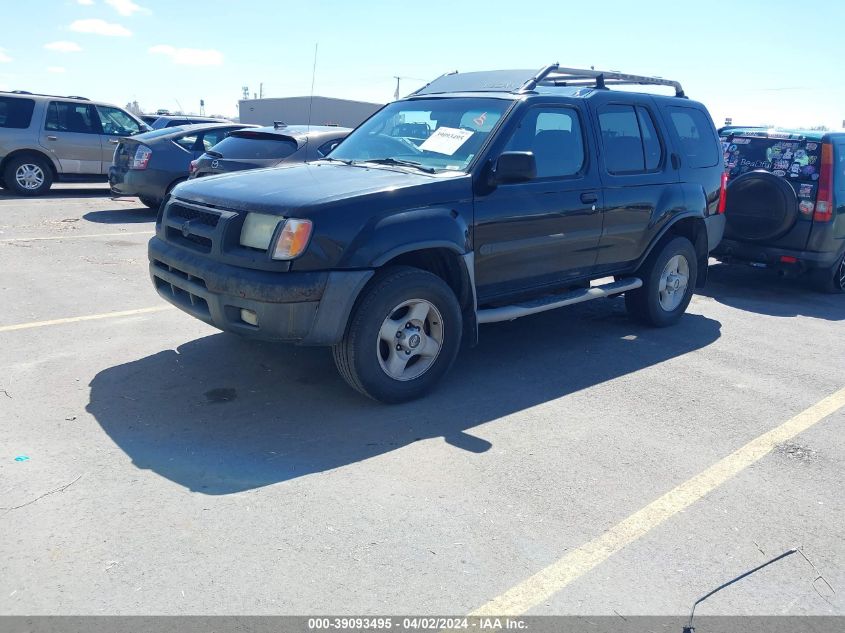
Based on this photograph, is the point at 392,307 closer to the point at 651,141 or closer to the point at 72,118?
the point at 651,141

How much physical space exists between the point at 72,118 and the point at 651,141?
11.7 metres

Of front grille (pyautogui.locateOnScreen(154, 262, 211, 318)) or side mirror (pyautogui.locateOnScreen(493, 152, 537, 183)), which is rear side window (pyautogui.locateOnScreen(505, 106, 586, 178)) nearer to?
side mirror (pyautogui.locateOnScreen(493, 152, 537, 183))

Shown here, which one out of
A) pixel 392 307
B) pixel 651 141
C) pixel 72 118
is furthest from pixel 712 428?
pixel 72 118

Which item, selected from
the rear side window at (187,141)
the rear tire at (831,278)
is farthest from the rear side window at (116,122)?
the rear tire at (831,278)

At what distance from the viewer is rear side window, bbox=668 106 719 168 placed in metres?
6.87

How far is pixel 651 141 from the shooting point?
21.4 feet

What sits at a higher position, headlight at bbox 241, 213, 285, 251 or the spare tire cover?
the spare tire cover

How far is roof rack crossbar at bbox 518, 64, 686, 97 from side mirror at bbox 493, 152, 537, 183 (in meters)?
1.04

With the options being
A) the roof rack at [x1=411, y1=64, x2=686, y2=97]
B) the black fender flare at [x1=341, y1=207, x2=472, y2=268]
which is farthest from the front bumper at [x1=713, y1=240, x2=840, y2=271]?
the black fender flare at [x1=341, y1=207, x2=472, y2=268]

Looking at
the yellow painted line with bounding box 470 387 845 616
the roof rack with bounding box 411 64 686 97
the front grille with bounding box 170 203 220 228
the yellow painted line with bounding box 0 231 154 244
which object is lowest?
the yellow painted line with bounding box 0 231 154 244

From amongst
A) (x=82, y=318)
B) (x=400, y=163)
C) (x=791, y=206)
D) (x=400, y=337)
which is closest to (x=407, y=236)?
(x=400, y=337)

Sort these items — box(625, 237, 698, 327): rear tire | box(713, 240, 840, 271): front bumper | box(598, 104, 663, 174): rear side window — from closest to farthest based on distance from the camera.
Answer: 1. box(598, 104, 663, 174): rear side window
2. box(625, 237, 698, 327): rear tire
3. box(713, 240, 840, 271): front bumper

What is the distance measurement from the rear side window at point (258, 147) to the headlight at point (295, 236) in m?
5.66

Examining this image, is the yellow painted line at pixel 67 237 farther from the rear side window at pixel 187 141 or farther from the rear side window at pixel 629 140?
the rear side window at pixel 629 140
